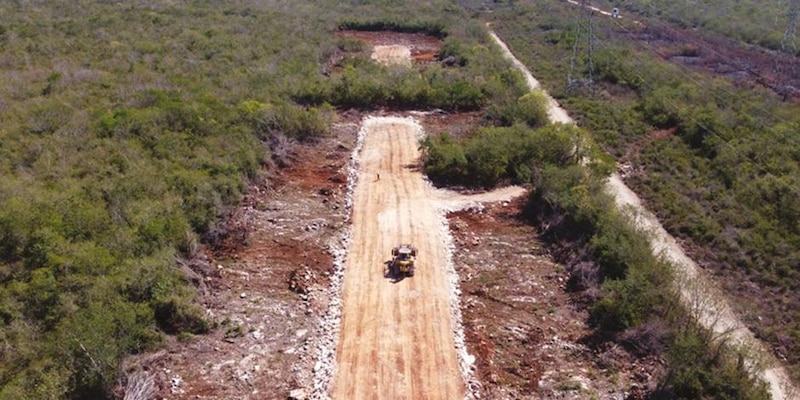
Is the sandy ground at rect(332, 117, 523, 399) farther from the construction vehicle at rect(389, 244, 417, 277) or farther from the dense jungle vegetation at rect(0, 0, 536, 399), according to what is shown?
the dense jungle vegetation at rect(0, 0, 536, 399)

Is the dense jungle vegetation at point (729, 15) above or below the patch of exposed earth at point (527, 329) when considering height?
below

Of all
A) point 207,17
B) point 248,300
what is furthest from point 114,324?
point 207,17

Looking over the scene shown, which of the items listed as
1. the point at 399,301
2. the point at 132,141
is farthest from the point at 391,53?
the point at 399,301

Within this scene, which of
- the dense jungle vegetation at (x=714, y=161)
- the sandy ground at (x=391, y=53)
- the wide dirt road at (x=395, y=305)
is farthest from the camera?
the sandy ground at (x=391, y=53)

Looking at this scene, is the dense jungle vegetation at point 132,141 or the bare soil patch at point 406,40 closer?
the dense jungle vegetation at point 132,141

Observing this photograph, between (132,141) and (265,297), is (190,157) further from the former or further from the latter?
(265,297)

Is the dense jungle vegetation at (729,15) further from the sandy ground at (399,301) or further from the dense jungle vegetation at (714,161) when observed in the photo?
the sandy ground at (399,301)

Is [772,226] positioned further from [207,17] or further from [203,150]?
[207,17]

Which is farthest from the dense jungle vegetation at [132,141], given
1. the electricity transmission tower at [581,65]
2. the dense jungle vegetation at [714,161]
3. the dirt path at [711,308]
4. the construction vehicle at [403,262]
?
the dirt path at [711,308]
